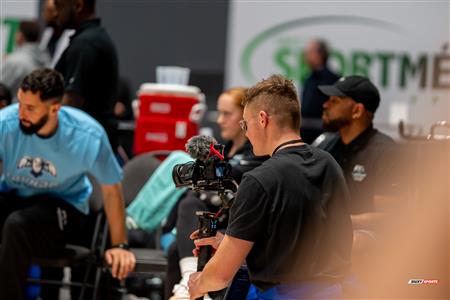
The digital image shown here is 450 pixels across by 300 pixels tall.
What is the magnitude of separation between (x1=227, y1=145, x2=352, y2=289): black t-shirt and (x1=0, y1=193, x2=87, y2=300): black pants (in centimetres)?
198

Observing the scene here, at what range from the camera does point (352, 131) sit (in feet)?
17.4

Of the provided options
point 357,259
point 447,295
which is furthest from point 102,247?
point 447,295

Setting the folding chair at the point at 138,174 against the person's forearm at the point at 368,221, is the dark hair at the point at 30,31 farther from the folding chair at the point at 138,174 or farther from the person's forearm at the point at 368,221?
the person's forearm at the point at 368,221

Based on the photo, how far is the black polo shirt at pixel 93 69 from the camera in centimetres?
564

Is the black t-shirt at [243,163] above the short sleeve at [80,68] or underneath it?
underneath

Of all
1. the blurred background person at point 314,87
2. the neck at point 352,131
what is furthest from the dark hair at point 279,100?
the blurred background person at point 314,87

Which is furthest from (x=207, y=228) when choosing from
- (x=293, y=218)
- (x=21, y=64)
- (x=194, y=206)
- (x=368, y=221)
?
(x=21, y=64)

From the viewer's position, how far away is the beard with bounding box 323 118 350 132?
17.5 feet

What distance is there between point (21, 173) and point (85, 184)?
0.42 meters

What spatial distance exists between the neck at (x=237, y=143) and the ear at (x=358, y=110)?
2.41ft

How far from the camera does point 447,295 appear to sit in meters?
4.24

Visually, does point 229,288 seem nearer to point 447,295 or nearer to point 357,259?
point 357,259

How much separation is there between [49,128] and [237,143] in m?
1.23

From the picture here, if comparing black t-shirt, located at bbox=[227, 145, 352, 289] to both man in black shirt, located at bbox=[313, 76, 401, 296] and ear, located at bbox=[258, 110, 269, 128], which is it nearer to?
ear, located at bbox=[258, 110, 269, 128]
